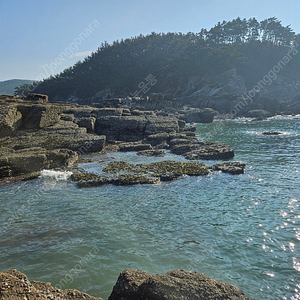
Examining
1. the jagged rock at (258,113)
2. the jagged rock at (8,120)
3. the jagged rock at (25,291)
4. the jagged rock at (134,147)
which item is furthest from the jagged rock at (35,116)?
the jagged rock at (258,113)

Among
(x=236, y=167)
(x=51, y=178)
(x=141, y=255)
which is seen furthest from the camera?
(x=236, y=167)

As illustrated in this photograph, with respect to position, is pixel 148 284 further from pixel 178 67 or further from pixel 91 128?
pixel 178 67

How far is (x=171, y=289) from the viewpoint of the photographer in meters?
6.62

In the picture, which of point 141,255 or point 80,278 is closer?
point 80,278

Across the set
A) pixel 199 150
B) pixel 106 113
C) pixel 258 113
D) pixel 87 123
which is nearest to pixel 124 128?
pixel 106 113

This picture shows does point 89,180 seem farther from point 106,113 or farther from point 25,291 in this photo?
point 106,113

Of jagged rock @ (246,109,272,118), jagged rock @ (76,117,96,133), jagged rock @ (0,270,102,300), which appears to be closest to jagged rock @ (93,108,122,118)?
jagged rock @ (76,117,96,133)

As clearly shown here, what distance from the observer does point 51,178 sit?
22.3 meters

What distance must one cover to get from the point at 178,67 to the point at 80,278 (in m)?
162

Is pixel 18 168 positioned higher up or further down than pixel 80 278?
higher up

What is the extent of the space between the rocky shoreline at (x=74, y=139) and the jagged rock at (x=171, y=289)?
14.0 metres

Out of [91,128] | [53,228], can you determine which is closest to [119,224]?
[53,228]

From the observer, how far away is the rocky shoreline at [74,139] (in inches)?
944

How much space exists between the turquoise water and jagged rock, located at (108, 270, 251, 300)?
222 centimetres
